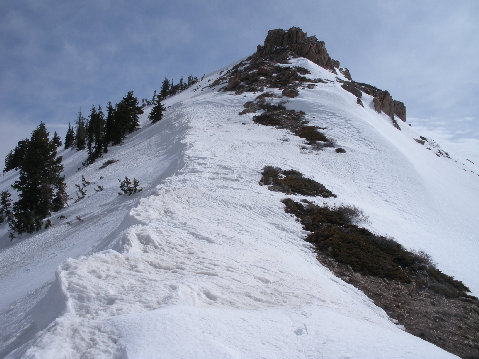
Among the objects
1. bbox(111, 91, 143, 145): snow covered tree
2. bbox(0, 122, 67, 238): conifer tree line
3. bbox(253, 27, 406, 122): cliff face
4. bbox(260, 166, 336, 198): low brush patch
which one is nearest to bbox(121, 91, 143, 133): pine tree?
bbox(111, 91, 143, 145): snow covered tree

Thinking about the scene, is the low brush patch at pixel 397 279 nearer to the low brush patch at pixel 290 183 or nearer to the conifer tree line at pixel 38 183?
the low brush patch at pixel 290 183

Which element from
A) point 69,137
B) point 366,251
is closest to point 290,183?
point 366,251

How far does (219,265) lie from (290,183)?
9.91 m

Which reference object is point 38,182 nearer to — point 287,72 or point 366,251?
point 366,251

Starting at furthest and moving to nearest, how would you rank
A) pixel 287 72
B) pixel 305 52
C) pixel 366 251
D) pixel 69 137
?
pixel 69 137 → pixel 305 52 → pixel 287 72 → pixel 366 251

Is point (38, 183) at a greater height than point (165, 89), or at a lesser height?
lesser

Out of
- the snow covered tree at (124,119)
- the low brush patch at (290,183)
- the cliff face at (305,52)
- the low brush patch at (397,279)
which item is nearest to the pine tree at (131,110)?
the snow covered tree at (124,119)

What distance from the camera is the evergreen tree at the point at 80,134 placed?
58.7m

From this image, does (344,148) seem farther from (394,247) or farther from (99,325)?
(99,325)

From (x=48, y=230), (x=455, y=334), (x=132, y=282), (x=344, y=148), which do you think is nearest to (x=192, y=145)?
(x=48, y=230)

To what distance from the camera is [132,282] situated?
5.96m

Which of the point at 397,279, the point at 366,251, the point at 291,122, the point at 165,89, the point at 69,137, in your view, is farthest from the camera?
the point at 165,89

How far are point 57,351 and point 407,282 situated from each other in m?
10.4

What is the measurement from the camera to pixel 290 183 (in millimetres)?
16625
